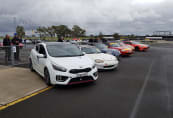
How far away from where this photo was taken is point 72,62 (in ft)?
17.5

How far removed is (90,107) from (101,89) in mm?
1481

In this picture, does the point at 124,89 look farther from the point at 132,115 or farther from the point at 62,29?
the point at 62,29

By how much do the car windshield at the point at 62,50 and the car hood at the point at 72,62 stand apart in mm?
415

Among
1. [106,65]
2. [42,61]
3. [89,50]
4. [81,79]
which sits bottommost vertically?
[81,79]

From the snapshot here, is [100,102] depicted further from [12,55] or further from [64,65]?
[12,55]

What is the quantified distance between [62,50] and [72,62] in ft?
3.87

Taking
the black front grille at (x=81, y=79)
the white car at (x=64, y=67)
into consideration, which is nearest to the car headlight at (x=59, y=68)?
the white car at (x=64, y=67)

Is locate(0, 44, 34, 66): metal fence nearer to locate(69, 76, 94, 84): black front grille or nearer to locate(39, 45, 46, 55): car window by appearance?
locate(39, 45, 46, 55): car window

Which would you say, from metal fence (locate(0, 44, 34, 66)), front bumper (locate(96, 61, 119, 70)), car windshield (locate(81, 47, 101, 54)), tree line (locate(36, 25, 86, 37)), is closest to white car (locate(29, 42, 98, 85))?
front bumper (locate(96, 61, 119, 70))

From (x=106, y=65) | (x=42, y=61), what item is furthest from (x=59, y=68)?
(x=106, y=65)

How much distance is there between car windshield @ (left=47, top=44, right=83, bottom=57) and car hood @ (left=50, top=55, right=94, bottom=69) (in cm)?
42

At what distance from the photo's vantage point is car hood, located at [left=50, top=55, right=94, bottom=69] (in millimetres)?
5148

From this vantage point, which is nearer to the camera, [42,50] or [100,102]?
[100,102]

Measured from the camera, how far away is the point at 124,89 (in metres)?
5.27
